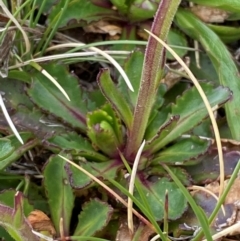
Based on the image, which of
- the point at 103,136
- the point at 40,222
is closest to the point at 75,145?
the point at 103,136

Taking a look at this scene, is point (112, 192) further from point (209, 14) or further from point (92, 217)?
point (209, 14)

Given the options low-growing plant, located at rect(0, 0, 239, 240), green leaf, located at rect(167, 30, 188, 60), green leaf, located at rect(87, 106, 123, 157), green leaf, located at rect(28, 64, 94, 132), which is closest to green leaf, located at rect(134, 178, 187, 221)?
low-growing plant, located at rect(0, 0, 239, 240)

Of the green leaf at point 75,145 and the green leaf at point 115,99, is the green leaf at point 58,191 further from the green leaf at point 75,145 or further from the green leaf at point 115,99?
the green leaf at point 115,99

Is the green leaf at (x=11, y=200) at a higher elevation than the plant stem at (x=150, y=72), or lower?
lower

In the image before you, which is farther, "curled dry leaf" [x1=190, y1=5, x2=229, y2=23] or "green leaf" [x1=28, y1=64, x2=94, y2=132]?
"curled dry leaf" [x1=190, y1=5, x2=229, y2=23]

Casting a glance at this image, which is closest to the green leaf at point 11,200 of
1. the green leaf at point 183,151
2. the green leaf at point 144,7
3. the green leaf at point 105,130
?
the green leaf at point 105,130

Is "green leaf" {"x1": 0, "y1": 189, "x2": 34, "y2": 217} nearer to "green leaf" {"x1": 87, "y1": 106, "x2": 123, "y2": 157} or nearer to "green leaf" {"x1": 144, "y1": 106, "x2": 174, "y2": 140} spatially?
"green leaf" {"x1": 87, "y1": 106, "x2": 123, "y2": 157}
